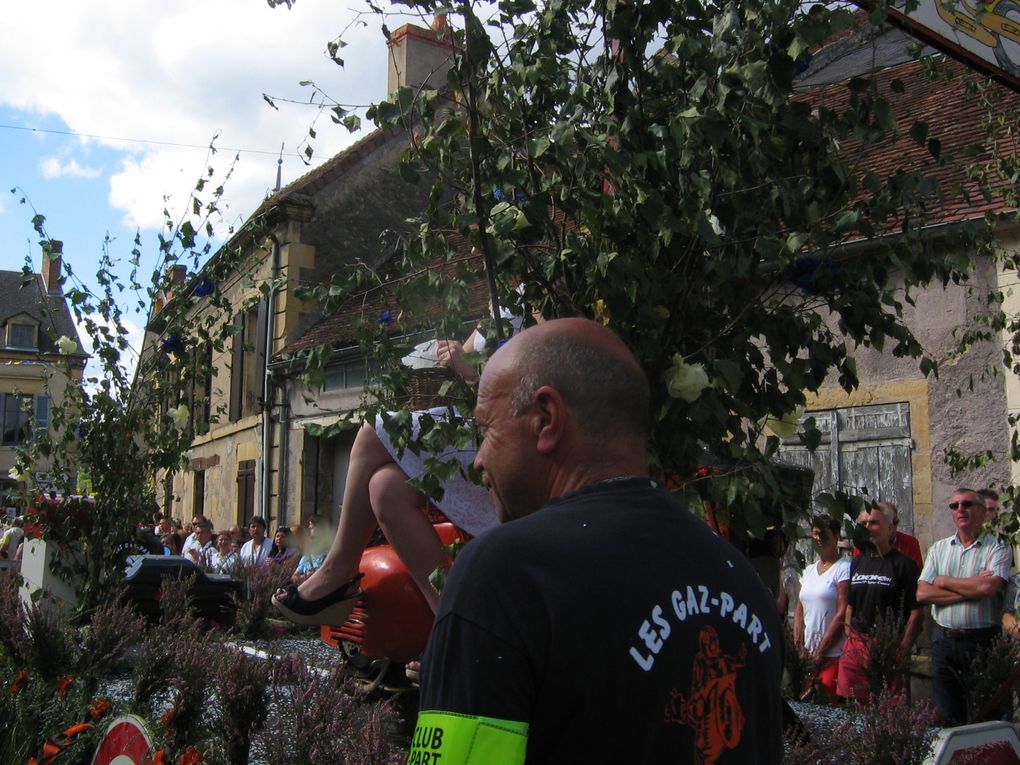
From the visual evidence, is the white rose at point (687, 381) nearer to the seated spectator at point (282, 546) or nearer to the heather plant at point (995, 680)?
the heather plant at point (995, 680)

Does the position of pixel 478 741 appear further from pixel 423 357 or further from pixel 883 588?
pixel 883 588

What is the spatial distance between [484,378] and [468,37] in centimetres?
113

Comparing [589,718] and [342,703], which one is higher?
[589,718]

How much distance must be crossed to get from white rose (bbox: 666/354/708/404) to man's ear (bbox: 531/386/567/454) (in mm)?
854

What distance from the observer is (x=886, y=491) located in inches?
376

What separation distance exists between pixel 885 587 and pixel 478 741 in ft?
19.9

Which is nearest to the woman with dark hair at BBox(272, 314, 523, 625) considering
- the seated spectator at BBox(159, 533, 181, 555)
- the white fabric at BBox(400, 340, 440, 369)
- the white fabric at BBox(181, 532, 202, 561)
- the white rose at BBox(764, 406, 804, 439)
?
the white fabric at BBox(400, 340, 440, 369)

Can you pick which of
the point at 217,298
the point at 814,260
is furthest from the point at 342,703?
the point at 217,298

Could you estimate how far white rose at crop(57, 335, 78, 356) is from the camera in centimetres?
614

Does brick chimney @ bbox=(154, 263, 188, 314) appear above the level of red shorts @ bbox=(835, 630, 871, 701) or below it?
above

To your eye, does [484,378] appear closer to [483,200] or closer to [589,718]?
[589,718]

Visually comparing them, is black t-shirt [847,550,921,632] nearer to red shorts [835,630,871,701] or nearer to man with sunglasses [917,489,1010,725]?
man with sunglasses [917,489,1010,725]

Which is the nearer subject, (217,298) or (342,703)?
(342,703)

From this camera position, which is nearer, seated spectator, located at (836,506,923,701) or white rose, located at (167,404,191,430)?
white rose, located at (167,404,191,430)
